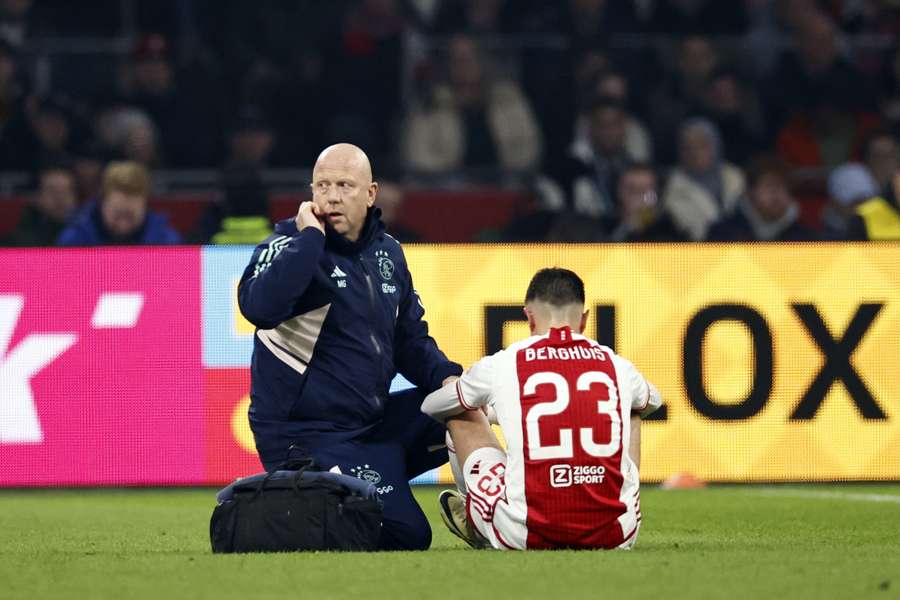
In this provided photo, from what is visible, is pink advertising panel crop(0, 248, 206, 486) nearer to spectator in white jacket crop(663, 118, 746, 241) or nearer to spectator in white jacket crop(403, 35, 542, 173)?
spectator in white jacket crop(663, 118, 746, 241)

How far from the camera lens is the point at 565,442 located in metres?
6.68

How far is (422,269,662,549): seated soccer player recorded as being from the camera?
6.69 m

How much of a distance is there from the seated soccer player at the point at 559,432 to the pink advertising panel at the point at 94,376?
14.1 ft

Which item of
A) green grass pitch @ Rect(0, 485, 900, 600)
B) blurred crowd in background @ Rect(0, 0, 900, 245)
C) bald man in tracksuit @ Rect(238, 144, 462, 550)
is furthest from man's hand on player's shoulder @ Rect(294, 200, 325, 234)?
blurred crowd in background @ Rect(0, 0, 900, 245)

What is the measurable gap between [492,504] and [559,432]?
42cm

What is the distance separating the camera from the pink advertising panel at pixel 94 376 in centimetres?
1090

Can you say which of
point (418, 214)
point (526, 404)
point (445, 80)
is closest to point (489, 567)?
point (526, 404)

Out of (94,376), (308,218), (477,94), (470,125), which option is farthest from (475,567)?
(477,94)

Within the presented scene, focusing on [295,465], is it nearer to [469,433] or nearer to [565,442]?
[469,433]

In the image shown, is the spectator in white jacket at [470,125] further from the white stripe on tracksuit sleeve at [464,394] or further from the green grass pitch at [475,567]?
the white stripe on tracksuit sleeve at [464,394]

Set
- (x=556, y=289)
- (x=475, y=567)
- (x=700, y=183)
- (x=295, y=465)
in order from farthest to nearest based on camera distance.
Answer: (x=700, y=183), (x=295, y=465), (x=556, y=289), (x=475, y=567)

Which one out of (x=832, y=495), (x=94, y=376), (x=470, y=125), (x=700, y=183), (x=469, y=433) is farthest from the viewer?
(x=470, y=125)

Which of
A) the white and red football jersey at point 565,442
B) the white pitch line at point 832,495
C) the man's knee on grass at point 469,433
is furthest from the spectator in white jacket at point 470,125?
the white and red football jersey at point 565,442

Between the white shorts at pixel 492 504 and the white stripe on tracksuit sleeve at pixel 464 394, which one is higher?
the white stripe on tracksuit sleeve at pixel 464 394
